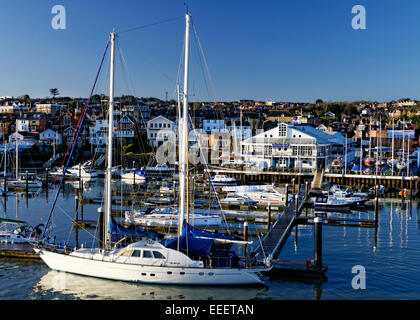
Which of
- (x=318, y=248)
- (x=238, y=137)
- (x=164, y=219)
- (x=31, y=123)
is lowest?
(x=164, y=219)

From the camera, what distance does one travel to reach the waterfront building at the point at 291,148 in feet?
236

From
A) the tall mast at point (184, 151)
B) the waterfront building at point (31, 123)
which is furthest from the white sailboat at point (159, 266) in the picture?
the waterfront building at point (31, 123)

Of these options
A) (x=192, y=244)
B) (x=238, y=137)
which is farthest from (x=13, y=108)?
(x=192, y=244)

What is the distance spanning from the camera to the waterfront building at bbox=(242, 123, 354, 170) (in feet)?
236

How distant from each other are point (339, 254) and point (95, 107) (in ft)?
394

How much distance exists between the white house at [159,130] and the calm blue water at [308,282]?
215 feet

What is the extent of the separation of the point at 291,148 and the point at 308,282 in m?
49.9

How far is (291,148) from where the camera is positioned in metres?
72.9

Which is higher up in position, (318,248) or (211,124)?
(211,124)

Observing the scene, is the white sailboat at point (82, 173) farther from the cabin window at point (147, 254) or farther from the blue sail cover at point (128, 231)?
the cabin window at point (147, 254)

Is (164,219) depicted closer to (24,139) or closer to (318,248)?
(318,248)

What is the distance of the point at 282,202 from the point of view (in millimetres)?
47250
